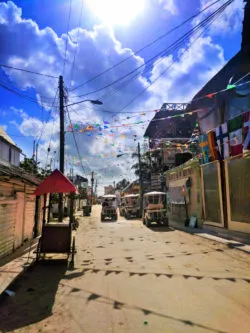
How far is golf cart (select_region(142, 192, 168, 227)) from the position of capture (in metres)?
21.0

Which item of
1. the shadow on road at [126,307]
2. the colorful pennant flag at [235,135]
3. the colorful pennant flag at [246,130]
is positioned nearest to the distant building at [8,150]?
the colorful pennant flag at [235,135]

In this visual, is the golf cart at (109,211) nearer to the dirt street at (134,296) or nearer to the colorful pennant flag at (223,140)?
the colorful pennant flag at (223,140)

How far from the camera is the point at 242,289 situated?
230 inches

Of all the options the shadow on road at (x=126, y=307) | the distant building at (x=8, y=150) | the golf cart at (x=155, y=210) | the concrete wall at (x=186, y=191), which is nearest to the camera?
the shadow on road at (x=126, y=307)

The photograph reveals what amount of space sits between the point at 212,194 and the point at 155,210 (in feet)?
19.1

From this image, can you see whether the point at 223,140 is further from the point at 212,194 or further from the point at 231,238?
the point at 231,238

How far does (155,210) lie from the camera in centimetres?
2130

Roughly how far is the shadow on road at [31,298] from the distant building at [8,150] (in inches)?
628

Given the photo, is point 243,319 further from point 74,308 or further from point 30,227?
point 30,227

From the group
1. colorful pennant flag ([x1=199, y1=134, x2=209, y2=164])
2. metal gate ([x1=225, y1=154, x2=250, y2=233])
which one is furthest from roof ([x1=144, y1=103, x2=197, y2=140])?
metal gate ([x1=225, y1=154, x2=250, y2=233])

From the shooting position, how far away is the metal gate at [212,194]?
51.1 ft

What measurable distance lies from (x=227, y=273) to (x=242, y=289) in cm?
139

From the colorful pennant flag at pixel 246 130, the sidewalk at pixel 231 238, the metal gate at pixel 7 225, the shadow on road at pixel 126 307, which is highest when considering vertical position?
the colorful pennant flag at pixel 246 130

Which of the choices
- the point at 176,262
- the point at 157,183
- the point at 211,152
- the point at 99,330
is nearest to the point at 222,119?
the point at 211,152
